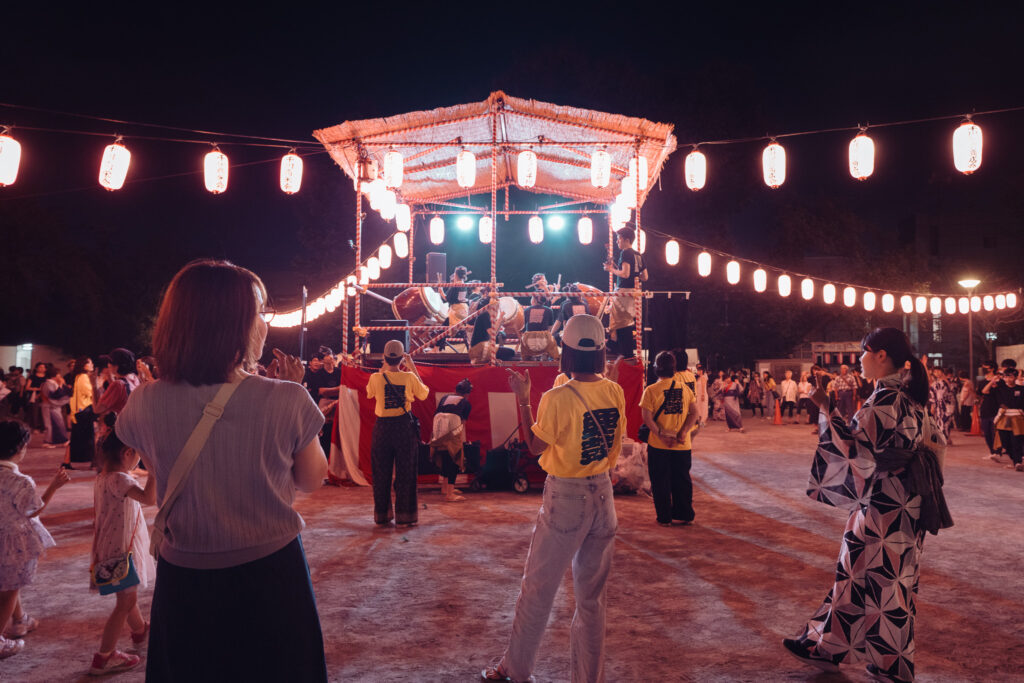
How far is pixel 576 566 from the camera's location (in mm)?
3152

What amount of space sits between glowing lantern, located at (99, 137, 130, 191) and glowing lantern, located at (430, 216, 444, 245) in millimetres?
6445

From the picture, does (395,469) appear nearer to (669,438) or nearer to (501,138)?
(669,438)

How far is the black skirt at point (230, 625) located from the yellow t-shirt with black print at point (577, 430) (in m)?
1.66

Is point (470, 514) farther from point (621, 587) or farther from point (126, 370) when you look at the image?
point (126, 370)

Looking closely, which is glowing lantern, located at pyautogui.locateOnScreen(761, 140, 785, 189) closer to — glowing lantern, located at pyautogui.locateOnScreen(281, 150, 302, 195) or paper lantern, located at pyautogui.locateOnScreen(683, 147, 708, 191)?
paper lantern, located at pyautogui.locateOnScreen(683, 147, 708, 191)

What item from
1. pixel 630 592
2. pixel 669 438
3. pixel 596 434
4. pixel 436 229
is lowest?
pixel 630 592

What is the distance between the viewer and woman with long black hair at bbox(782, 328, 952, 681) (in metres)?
3.33

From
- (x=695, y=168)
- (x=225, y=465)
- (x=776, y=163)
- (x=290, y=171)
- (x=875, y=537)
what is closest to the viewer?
(x=225, y=465)

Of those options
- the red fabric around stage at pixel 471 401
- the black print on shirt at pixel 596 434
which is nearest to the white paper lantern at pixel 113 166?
the red fabric around stage at pixel 471 401

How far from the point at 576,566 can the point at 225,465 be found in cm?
202

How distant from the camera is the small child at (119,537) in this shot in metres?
3.57

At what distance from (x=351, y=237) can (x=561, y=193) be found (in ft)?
42.5

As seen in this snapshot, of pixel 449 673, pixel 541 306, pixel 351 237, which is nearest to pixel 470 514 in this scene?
pixel 449 673

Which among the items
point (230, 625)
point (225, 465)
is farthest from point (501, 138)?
point (230, 625)
